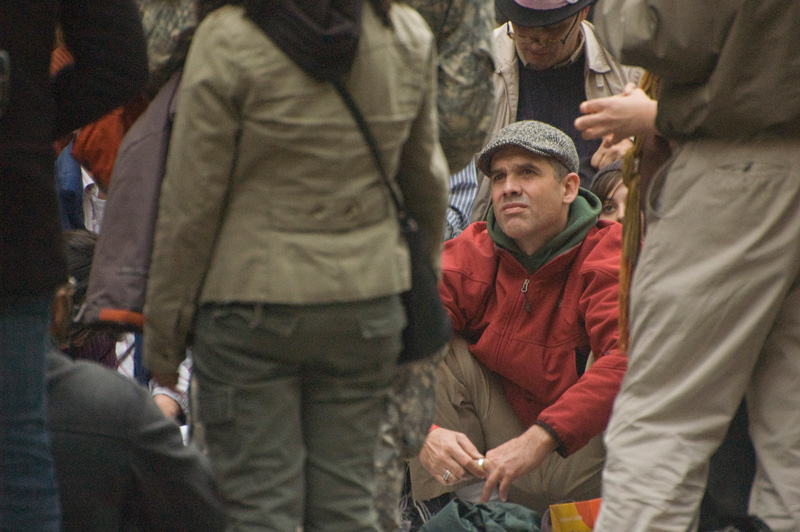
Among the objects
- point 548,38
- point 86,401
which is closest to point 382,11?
point 86,401

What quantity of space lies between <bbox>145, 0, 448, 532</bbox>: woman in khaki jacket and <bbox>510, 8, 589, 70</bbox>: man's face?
234 cm

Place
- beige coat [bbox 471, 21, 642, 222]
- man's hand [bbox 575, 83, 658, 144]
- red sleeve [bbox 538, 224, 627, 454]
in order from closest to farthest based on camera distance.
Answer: man's hand [bbox 575, 83, 658, 144] → red sleeve [bbox 538, 224, 627, 454] → beige coat [bbox 471, 21, 642, 222]

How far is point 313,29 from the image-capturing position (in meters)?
1.89

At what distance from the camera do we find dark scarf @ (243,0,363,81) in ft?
6.23

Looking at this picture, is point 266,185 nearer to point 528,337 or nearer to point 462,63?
point 462,63

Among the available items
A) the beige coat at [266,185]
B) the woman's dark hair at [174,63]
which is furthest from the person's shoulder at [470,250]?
the beige coat at [266,185]

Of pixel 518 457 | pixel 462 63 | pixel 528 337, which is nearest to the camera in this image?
pixel 462 63

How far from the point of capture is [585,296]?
11.2ft

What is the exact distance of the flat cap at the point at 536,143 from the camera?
362 centimetres

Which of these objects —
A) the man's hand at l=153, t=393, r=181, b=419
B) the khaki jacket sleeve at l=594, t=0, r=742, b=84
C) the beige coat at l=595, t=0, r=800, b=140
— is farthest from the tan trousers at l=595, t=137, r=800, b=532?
the man's hand at l=153, t=393, r=181, b=419

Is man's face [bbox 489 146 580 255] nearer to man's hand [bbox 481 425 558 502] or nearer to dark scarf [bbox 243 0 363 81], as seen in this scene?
man's hand [bbox 481 425 558 502]

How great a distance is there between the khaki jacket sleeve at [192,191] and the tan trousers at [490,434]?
5.35 feet

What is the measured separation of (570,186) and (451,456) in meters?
1.05

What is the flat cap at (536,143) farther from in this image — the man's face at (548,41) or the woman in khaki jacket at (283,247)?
the woman in khaki jacket at (283,247)
